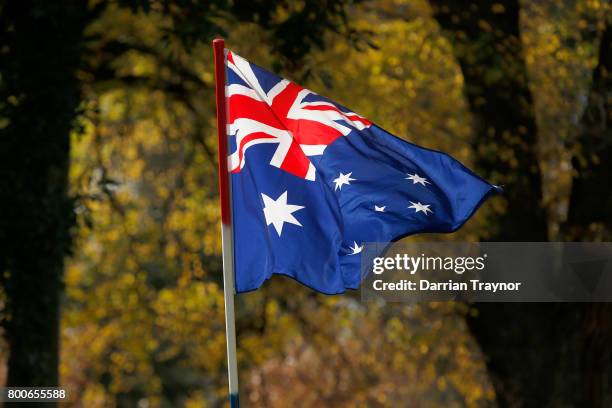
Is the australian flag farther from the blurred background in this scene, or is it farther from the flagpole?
the blurred background

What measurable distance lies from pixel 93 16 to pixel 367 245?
663 centimetres

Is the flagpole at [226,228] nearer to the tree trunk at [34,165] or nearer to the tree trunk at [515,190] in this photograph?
the tree trunk at [34,165]

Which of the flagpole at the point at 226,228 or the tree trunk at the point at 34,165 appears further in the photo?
the tree trunk at the point at 34,165

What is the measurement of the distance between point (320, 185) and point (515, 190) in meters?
6.87

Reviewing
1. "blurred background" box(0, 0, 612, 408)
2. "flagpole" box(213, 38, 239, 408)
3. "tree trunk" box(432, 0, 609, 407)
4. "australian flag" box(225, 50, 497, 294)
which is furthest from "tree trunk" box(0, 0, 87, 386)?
"flagpole" box(213, 38, 239, 408)

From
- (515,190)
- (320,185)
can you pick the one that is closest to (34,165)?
(515,190)

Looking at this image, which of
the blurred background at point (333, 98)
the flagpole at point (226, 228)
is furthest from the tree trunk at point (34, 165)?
the flagpole at point (226, 228)

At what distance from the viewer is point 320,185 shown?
21.3 feet

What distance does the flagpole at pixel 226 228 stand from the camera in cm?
568

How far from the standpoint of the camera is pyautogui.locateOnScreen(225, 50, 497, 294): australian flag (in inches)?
248

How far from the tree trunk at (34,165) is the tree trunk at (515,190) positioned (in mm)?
4264

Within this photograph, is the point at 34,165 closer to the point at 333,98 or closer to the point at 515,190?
the point at 333,98

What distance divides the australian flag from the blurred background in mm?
4632

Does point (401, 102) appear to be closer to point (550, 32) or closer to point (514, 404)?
point (550, 32)
